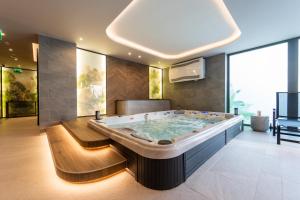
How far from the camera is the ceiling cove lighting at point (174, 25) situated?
8.36ft

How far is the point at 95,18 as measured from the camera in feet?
9.19

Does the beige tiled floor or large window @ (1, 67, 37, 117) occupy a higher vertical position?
large window @ (1, 67, 37, 117)

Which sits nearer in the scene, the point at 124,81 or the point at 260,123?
the point at 260,123

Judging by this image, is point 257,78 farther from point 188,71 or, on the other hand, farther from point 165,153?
point 165,153

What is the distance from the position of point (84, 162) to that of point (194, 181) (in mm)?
1402

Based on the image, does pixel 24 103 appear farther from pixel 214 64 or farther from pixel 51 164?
pixel 214 64

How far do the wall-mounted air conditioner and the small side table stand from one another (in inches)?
84.9

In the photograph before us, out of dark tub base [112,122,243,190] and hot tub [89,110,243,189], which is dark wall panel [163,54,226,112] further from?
dark tub base [112,122,243,190]

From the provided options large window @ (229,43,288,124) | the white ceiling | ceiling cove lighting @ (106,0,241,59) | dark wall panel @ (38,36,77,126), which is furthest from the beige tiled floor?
ceiling cove lighting @ (106,0,241,59)

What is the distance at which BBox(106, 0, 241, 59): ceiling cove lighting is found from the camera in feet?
8.36

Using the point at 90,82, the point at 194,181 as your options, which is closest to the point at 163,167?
the point at 194,181

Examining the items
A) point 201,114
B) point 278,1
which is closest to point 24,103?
point 201,114

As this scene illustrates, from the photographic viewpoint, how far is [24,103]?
22.7 ft

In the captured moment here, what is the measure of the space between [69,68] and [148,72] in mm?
3455
